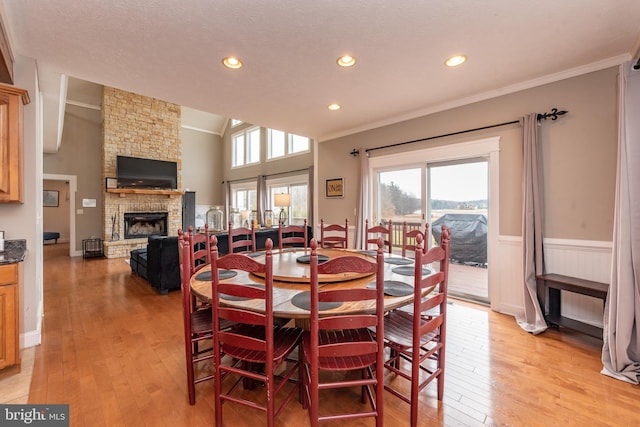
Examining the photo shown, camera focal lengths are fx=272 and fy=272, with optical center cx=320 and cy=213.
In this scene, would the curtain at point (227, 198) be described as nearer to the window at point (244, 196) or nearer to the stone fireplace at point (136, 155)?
the window at point (244, 196)

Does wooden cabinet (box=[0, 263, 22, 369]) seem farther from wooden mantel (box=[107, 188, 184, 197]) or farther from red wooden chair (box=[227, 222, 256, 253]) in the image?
wooden mantel (box=[107, 188, 184, 197])

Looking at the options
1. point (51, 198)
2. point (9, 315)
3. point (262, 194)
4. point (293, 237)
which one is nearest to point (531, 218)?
point (293, 237)

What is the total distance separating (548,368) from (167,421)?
271cm

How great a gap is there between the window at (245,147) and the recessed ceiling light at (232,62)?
6.13 metres

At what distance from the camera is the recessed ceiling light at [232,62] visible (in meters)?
2.45

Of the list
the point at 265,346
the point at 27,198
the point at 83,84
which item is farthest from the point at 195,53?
the point at 83,84

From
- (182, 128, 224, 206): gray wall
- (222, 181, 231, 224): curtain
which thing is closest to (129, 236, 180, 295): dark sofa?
(222, 181, 231, 224): curtain

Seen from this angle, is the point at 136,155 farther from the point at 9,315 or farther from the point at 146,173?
the point at 9,315

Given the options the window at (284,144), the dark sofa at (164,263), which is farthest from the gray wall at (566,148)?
the window at (284,144)

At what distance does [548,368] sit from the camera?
2104 mm

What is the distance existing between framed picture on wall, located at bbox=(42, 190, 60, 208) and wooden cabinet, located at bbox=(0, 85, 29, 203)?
9.29m

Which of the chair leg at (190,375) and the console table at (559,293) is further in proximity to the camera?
the console table at (559,293)

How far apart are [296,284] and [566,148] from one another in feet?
9.89

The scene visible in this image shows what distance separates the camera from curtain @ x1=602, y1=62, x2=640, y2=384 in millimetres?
2033
